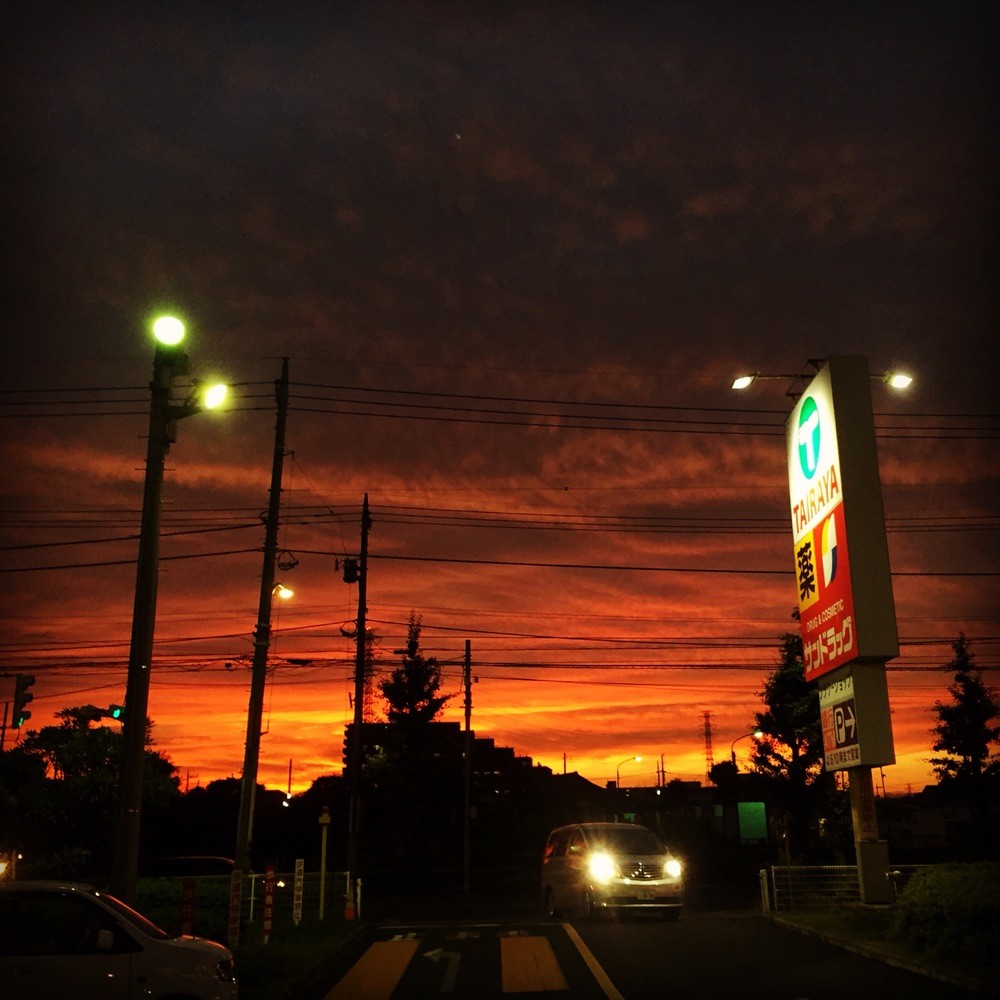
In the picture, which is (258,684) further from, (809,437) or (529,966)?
(809,437)

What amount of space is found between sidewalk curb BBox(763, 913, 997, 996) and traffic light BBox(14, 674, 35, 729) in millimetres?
18192

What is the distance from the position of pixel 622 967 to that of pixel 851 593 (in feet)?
23.0

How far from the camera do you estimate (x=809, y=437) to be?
19047mm

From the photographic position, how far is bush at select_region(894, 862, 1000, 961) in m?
12.3

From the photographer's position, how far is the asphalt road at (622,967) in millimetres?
11758

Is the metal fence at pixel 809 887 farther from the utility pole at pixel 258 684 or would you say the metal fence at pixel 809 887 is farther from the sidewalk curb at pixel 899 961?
the utility pole at pixel 258 684

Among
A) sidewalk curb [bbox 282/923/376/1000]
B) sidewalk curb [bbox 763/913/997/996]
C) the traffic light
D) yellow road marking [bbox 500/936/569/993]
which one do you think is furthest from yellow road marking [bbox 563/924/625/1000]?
the traffic light

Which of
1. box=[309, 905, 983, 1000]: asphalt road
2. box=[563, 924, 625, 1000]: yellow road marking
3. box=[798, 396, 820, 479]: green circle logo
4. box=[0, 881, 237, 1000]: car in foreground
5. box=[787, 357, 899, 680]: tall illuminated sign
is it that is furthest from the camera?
box=[798, 396, 820, 479]: green circle logo

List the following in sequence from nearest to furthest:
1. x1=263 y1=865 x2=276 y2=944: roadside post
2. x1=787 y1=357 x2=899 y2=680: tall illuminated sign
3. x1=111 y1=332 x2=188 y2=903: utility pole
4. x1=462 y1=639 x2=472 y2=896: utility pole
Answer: x1=111 y1=332 x2=188 y2=903: utility pole < x1=263 y1=865 x2=276 y2=944: roadside post < x1=787 y1=357 x2=899 y2=680: tall illuminated sign < x1=462 y1=639 x2=472 y2=896: utility pole

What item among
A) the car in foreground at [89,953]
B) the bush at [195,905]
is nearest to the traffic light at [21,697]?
the bush at [195,905]

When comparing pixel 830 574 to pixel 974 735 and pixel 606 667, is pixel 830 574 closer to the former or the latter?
pixel 606 667

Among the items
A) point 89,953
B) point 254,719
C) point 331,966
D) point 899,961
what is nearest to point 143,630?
point 89,953

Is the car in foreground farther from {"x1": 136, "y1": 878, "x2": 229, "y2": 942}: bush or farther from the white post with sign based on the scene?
the white post with sign

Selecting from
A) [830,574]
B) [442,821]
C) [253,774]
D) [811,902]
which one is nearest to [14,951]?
[253,774]
